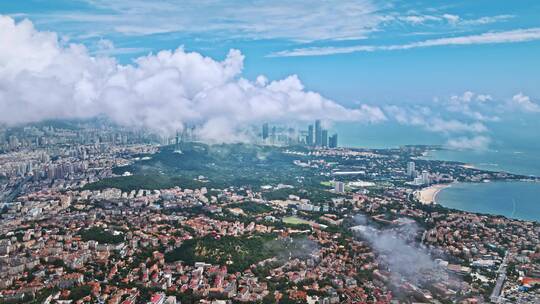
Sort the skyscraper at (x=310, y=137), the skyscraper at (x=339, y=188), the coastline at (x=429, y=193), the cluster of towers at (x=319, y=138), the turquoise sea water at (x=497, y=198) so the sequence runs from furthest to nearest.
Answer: the skyscraper at (x=310, y=137) < the cluster of towers at (x=319, y=138) < the skyscraper at (x=339, y=188) < the coastline at (x=429, y=193) < the turquoise sea water at (x=497, y=198)

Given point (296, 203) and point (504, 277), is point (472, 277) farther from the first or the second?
point (296, 203)

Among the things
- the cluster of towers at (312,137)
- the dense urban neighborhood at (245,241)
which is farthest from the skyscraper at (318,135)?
the dense urban neighborhood at (245,241)

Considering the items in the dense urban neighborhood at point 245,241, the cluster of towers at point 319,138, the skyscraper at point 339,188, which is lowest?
the dense urban neighborhood at point 245,241

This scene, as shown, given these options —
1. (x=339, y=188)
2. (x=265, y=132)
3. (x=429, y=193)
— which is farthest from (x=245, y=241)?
(x=265, y=132)

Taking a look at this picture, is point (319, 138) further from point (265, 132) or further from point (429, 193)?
point (429, 193)

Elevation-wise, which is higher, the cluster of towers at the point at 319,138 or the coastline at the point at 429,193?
the cluster of towers at the point at 319,138

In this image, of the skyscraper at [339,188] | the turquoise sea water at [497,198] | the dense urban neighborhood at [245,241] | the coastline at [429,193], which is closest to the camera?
the dense urban neighborhood at [245,241]

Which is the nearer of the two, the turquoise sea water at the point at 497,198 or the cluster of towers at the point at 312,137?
the turquoise sea water at the point at 497,198

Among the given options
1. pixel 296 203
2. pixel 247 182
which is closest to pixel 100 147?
pixel 247 182

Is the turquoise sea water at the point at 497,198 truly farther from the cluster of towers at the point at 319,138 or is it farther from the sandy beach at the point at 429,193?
the cluster of towers at the point at 319,138
